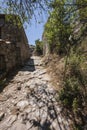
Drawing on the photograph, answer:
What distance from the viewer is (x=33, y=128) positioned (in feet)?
22.3

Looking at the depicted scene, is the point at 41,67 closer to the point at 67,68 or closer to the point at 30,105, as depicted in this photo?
the point at 67,68

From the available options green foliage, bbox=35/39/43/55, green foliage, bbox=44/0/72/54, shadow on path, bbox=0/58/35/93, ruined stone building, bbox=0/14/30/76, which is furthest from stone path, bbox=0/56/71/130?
green foliage, bbox=35/39/43/55

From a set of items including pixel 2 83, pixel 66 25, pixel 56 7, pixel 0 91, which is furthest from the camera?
pixel 2 83

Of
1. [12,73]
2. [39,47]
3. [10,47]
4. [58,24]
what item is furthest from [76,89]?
[39,47]

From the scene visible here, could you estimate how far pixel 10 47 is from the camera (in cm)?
1317

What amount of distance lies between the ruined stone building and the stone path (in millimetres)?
1223

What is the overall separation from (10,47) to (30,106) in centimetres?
584

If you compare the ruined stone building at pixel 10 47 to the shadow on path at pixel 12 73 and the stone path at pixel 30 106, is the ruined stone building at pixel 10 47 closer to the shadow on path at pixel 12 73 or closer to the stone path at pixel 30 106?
the shadow on path at pixel 12 73

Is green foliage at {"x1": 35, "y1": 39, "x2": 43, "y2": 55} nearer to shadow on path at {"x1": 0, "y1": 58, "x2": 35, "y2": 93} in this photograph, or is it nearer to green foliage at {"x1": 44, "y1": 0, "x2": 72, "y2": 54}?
shadow on path at {"x1": 0, "y1": 58, "x2": 35, "y2": 93}

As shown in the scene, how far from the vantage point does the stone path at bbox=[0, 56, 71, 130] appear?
7.00 m

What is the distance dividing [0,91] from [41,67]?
4.59m

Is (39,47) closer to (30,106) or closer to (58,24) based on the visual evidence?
(58,24)

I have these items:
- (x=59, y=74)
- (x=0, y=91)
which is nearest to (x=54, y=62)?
(x=59, y=74)

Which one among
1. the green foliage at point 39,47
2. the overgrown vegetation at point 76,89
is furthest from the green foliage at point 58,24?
the green foliage at point 39,47
